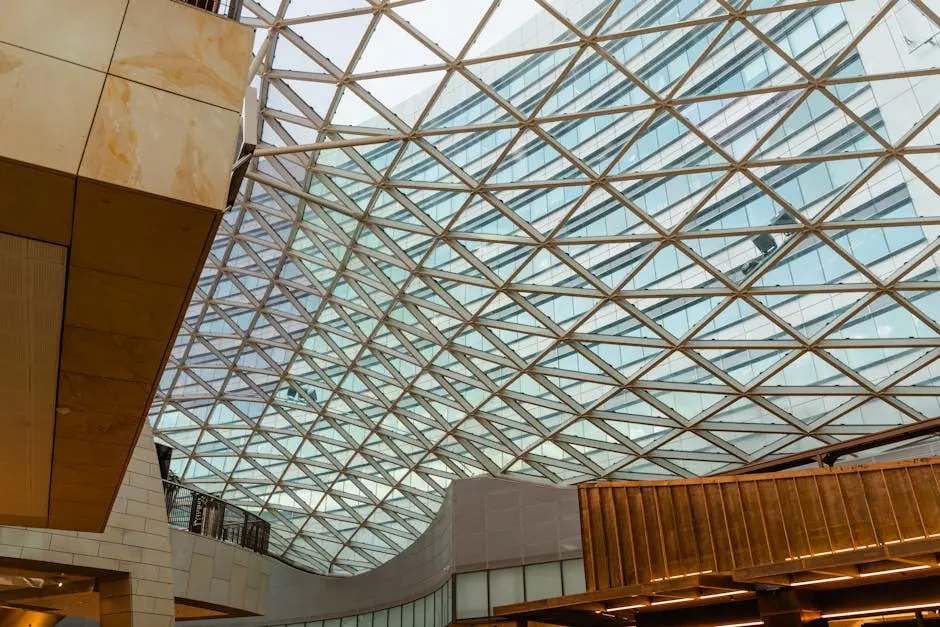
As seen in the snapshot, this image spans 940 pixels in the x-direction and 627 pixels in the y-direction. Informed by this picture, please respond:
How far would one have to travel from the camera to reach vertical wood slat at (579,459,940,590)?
19781 mm

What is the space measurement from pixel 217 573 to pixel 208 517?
2.30 m

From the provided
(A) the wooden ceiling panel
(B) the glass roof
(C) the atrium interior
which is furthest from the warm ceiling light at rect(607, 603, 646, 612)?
(A) the wooden ceiling panel

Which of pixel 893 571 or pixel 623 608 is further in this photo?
pixel 623 608

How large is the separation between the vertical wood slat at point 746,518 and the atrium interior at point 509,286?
83 millimetres

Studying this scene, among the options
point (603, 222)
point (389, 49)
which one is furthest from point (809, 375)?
point (389, 49)

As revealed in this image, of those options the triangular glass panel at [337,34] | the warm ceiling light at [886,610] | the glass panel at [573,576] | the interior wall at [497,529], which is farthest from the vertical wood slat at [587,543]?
the triangular glass panel at [337,34]

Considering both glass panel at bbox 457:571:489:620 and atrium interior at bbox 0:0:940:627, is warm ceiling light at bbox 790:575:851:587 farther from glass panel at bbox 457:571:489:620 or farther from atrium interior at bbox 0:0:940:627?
glass panel at bbox 457:571:489:620

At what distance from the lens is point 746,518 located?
22672 millimetres

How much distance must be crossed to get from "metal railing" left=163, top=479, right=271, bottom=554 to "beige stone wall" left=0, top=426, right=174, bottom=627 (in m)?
2.37

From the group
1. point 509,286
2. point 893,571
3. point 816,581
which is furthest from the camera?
point 509,286

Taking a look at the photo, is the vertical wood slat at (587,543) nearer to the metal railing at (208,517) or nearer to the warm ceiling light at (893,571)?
the warm ceiling light at (893,571)

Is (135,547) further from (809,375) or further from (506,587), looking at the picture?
(809,375)

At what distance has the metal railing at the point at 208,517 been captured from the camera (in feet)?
98.9

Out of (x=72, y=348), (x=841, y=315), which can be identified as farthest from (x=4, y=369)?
(x=841, y=315)
